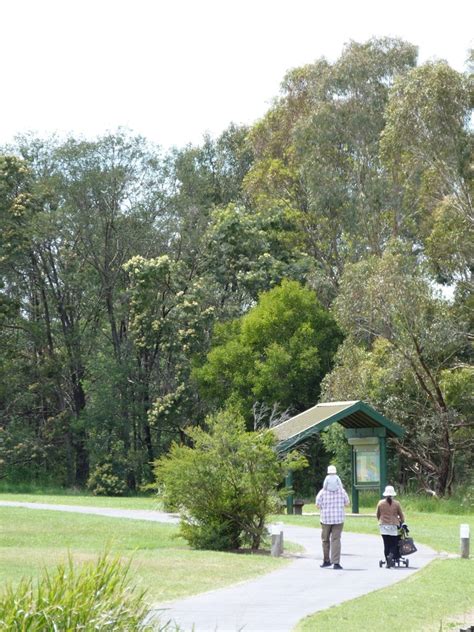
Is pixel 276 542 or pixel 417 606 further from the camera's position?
pixel 276 542

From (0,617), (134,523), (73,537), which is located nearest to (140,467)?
(134,523)

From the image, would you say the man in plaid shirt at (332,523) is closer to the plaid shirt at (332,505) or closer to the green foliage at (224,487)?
the plaid shirt at (332,505)

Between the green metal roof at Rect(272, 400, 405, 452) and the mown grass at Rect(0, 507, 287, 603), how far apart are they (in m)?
7.60

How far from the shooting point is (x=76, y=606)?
8742mm

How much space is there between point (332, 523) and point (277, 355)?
3429 centimetres

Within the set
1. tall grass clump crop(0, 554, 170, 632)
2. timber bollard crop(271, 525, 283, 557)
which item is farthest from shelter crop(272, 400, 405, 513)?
tall grass clump crop(0, 554, 170, 632)

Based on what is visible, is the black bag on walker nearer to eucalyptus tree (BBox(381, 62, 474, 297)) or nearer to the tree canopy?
the tree canopy

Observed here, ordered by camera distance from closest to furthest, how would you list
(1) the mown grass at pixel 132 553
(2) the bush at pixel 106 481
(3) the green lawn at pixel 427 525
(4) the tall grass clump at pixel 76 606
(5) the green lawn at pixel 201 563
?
1. (4) the tall grass clump at pixel 76 606
2. (5) the green lawn at pixel 201 563
3. (1) the mown grass at pixel 132 553
4. (3) the green lawn at pixel 427 525
5. (2) the bush at pixel 106 481

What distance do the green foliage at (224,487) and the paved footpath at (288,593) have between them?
4.92 ft

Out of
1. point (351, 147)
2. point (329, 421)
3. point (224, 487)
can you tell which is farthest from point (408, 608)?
point (351, 147)

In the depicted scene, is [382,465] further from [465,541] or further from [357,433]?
[465,541]

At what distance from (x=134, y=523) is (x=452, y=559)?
34.8ft

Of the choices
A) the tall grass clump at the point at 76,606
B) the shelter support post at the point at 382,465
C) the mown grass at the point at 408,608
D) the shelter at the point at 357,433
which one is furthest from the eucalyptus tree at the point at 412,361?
the tall grass clump at the point at 76,606

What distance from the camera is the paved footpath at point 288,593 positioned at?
14070 mm
